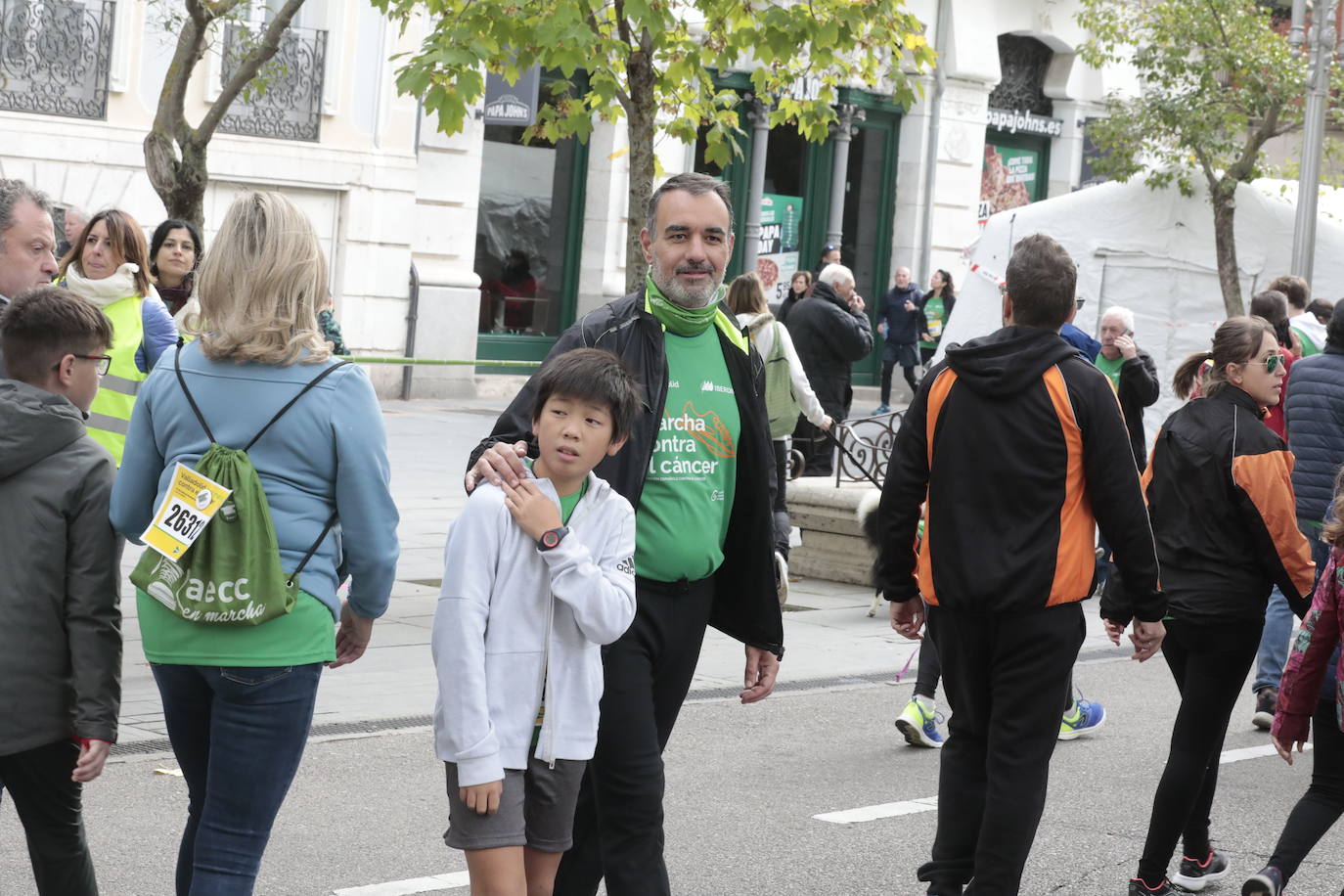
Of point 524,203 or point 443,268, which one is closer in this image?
point 443,268

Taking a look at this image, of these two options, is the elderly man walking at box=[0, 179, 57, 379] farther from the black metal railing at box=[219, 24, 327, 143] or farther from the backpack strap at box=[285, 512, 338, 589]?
the black metal railing at box=[219, 24, 327, 143]

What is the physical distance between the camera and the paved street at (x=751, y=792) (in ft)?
18.5

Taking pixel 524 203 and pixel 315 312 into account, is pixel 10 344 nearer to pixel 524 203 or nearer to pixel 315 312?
pixel 315 312

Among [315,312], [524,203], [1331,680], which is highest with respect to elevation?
[524,203]

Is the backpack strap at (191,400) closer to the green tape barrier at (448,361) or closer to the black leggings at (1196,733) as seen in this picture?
the black leggings at (1196,733)

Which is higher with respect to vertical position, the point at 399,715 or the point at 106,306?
the point at 106,306

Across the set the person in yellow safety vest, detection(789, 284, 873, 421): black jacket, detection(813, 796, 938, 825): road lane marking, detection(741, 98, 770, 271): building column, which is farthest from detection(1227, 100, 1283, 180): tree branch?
the person in yellow safety vest

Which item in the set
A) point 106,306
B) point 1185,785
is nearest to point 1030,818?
point 1185,785

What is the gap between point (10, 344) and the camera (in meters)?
3.94

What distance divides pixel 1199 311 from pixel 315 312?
15.7 metres

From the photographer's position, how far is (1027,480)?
470 cm

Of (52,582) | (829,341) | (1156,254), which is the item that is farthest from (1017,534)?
(1156,254)

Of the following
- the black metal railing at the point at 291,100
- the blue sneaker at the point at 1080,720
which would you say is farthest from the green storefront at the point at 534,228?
the blue sneaker at the point at 1080,720

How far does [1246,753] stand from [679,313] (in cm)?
450
